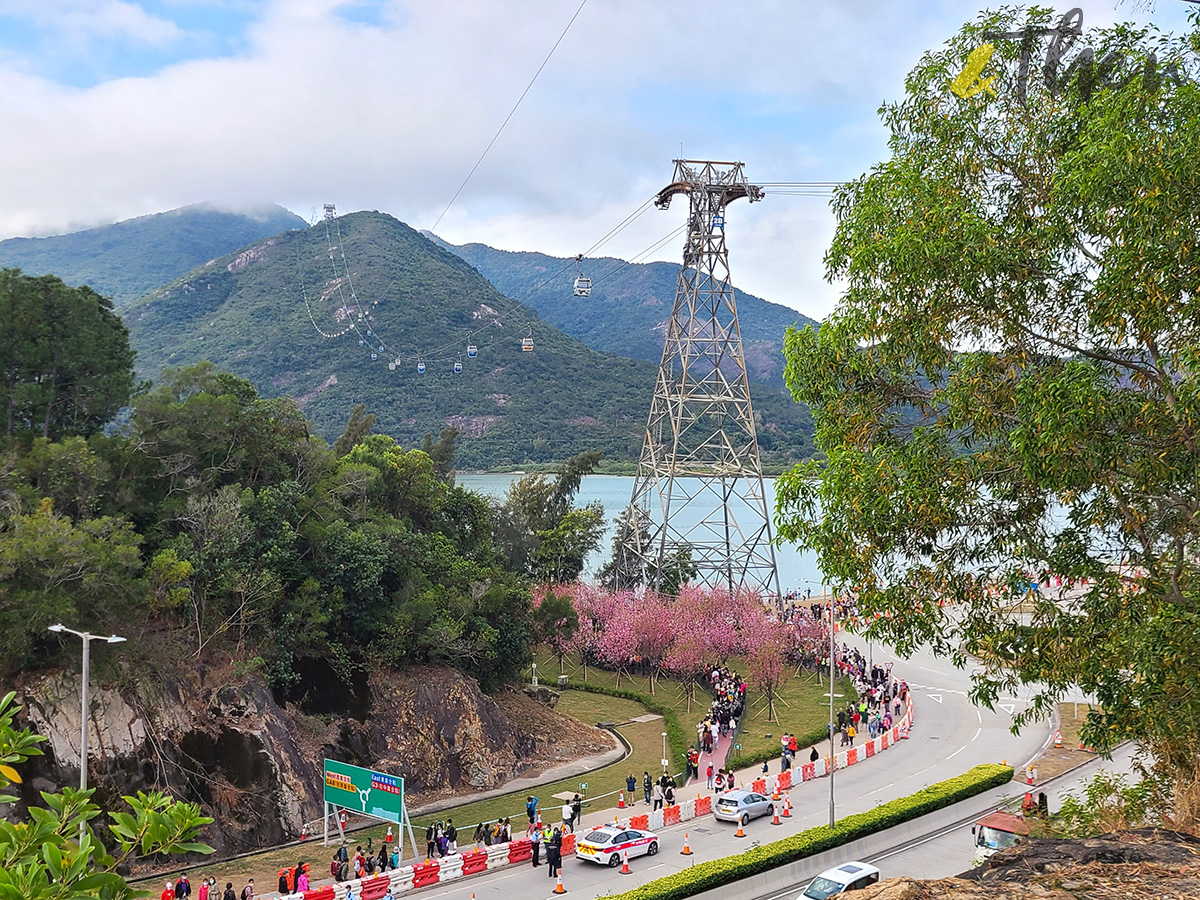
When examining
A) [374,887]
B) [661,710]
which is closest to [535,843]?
[374,887]

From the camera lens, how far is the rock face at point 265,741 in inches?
1038

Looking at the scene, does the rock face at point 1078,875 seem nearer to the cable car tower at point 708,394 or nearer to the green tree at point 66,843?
the green tree at point 66,843

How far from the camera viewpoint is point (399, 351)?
117m

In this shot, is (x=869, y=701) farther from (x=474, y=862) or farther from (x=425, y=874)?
(x=425, y=874)

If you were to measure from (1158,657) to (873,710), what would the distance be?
33632 millimetres

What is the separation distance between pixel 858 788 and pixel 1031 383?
79.3ft

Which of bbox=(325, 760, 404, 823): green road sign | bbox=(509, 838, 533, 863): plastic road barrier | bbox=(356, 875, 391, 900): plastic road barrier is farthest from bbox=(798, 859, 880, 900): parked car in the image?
bbox=(325, 760, 404, 823): green road sign

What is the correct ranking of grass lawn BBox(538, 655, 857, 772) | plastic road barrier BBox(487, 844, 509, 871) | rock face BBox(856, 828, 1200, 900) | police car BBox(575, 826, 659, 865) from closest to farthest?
rock face BBox(856, 828, 1200, 900), police car BBox(575, 826, 659, 865), plastic road barrier BBox(487, 844, 509, 871), grass lawn BBox(538, 655, 857, 772)

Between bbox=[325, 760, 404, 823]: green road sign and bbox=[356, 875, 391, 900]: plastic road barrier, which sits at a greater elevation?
bbox=[325, 760, 404, 823]: green road sign

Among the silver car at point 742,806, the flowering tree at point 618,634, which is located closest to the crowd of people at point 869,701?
the silver car at point 742,806

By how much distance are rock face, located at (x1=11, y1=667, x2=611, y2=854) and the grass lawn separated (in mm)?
8237

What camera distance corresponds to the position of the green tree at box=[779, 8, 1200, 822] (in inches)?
404

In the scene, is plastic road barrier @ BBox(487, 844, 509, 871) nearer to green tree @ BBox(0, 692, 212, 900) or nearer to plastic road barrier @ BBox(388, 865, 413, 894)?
plastic road barrier @ BBox(388, 865, 413, 894)

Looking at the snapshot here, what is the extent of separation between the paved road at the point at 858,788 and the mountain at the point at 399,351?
75.8 metres
